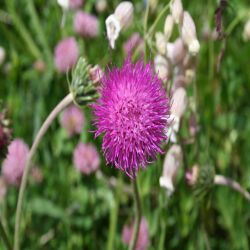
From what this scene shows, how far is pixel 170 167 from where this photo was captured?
1267 millimetres

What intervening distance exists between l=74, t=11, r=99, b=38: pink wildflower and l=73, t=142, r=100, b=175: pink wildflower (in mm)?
523

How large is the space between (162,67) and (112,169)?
2.20 feet

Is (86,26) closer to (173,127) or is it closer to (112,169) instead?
(112,169)

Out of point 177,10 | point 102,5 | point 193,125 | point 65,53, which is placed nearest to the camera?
point 177,10

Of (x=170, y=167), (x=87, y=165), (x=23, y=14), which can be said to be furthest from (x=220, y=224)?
(x=23, y=14)

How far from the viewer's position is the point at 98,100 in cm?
106

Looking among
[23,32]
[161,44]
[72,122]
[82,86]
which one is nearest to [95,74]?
[82,86]

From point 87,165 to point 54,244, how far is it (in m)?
0.23

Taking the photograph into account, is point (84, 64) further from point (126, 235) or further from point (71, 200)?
point (71, 200)

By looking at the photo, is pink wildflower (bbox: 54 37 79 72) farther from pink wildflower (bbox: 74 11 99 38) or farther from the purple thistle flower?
the purple thistle flower

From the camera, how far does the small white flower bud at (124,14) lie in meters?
1.23

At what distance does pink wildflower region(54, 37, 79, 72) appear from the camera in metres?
1.98

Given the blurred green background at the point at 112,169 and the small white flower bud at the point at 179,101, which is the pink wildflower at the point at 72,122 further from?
the small white flower bud at the point at 179,101

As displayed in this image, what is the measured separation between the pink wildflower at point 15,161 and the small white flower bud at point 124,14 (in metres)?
0.52
